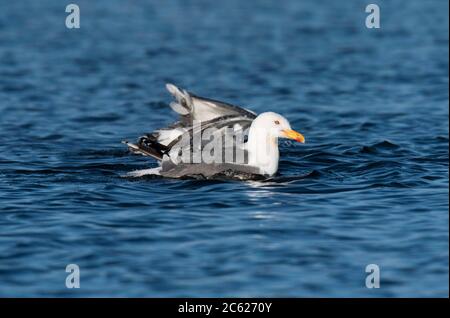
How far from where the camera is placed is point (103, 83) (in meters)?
21.0

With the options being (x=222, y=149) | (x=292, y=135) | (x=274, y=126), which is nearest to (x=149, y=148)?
(x=222, y=149)

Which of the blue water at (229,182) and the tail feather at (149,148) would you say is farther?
the tail feather at (149,148)

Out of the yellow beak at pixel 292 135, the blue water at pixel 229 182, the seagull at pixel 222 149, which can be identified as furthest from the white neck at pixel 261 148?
the blue water at pixel 229 182

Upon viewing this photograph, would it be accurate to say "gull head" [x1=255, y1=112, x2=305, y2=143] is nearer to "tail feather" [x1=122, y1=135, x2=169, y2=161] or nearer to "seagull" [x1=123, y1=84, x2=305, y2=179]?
"seagull" [x1=123, y1=84, x2=305, y2=179]

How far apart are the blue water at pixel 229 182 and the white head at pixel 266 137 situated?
313 millimetres

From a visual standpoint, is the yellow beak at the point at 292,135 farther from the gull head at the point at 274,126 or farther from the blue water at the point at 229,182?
the blue water at the point at 229,182

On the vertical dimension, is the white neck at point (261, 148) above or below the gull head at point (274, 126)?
below

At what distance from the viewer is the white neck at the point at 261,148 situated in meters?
12.1

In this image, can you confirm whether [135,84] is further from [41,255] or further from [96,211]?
[41,255]

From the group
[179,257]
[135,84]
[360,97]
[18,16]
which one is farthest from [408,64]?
[179,257]

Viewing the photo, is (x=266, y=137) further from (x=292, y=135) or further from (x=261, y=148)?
(x=292, y=135)

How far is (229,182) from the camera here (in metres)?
12.0

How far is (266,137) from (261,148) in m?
0.15

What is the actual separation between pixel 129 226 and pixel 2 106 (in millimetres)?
9261
